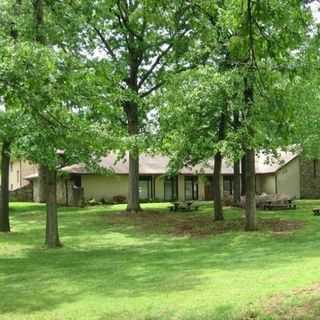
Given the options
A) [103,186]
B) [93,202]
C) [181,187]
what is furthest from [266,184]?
[93,202]

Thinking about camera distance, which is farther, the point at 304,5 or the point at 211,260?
the point at 211,260

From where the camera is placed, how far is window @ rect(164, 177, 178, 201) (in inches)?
Result: 2023

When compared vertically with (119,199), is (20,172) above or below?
above

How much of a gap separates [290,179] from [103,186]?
50.7ft

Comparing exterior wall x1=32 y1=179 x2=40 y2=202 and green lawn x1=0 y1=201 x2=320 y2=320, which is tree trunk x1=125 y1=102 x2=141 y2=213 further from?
exterior wall x1=32 y1=179 x2=40 y2=202

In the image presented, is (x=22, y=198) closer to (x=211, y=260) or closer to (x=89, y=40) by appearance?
(x=89, y=40)

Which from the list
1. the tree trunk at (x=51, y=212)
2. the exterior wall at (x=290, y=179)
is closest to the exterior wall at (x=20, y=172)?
the exterior wall at (x=290, y=179)

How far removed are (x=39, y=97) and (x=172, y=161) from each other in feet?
55.2

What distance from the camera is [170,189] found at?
51.8m

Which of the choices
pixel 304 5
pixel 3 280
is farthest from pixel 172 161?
pixel 304 5

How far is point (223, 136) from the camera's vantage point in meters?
25.2

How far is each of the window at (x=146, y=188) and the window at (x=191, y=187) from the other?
3371 millimetres

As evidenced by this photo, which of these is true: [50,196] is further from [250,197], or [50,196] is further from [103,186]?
[103,186]

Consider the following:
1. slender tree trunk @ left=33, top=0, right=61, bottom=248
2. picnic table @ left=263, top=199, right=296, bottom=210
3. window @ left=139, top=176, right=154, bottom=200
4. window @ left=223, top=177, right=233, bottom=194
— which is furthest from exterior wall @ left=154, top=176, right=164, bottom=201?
slender tree trunk @ left=33, top=0, right=61, bottom=248
